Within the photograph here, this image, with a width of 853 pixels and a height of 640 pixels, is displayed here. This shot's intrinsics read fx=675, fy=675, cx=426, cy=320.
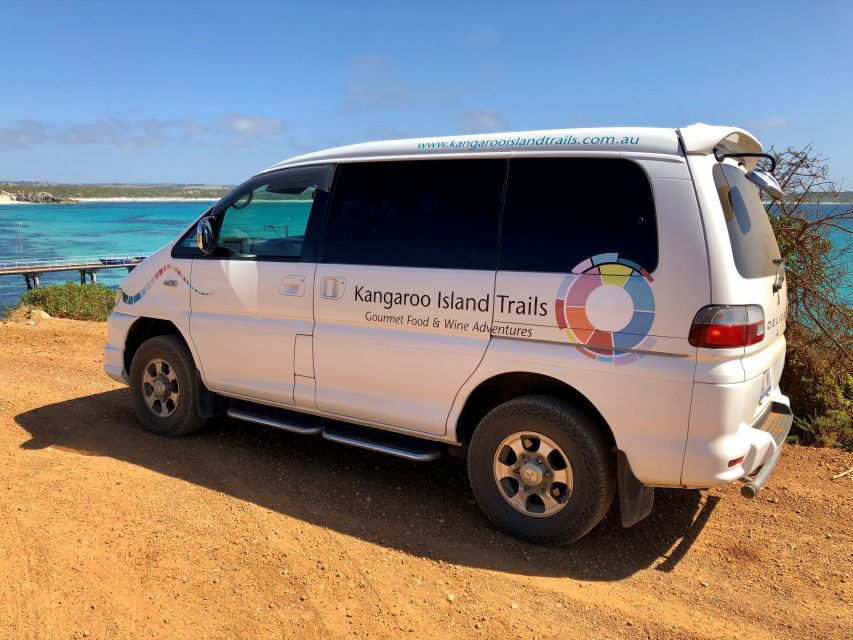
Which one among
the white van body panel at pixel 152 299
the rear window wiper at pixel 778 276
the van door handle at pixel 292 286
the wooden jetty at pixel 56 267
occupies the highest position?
the rear window wiper at pixel 778 276

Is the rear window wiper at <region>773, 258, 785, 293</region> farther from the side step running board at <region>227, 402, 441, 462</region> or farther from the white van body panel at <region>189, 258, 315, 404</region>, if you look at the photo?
the white van body panel at <region>189, 258, 315, 404</region>

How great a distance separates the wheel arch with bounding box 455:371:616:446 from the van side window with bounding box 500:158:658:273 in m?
0.63

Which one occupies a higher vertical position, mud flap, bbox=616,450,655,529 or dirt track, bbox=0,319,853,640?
mud flap, bbox=616,450,655,529

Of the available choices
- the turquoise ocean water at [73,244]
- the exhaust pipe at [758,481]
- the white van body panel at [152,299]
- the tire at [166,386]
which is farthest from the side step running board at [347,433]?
the turquoise ocean water at [73,244]

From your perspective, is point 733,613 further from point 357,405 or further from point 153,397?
point 153,397

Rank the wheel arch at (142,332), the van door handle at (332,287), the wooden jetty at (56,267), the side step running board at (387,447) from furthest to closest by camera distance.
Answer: the wooden jetty at (56,267)
the wheel arch at (142,332)
the van door handle at (332,287)
the side step running board at (387,447)

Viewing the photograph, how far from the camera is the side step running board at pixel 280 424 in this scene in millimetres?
4707

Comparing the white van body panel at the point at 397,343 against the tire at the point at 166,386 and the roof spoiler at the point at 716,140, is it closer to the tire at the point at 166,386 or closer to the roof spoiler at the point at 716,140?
the roof spoiler at the point at 716,140

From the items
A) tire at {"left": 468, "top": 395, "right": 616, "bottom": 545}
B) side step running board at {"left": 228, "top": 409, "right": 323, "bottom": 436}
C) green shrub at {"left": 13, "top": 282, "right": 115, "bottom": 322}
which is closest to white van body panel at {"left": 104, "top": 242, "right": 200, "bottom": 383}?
side step running board at {"left": 228, "top": 409, "right": 323, "bottom": 436}

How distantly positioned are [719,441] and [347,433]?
2358 millimetres

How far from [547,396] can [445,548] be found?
3.49 ft

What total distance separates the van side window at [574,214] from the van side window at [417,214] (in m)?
0.14

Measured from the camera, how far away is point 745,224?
362 centimetres

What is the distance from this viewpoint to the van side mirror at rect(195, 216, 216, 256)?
5.12 metres
